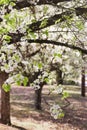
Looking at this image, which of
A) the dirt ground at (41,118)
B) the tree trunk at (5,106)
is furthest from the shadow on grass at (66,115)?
the tree trunk at (5,106)

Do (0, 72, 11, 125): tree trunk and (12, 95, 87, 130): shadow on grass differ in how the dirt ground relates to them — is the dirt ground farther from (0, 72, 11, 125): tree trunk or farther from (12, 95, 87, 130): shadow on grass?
(0, 72, 11, 125): tree trunk

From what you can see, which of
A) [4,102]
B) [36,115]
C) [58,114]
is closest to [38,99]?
[36,115]

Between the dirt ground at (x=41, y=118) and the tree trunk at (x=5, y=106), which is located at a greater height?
the tree trunk at (x=5, y=106)

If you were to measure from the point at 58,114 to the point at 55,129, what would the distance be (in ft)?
52.0

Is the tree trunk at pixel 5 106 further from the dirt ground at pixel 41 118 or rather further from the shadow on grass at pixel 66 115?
the shadow on grass at pixel 66 115

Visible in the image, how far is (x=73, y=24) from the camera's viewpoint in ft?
25.5

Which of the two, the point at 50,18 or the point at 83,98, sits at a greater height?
the point at 50,18

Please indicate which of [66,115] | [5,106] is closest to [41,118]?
→ [66,115]

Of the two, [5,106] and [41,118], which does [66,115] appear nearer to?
[41,118]

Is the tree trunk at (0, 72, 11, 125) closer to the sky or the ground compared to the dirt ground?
closer to the sky

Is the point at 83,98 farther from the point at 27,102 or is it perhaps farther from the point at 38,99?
the point at 38,99

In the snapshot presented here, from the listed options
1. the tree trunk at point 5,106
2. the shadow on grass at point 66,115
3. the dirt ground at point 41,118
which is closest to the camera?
the tree trunk at point 5,106

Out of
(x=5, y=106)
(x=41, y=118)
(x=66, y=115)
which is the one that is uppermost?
(x=5, y=106)

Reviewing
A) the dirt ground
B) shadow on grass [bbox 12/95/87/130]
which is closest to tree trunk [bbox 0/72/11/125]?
the dirt ground
